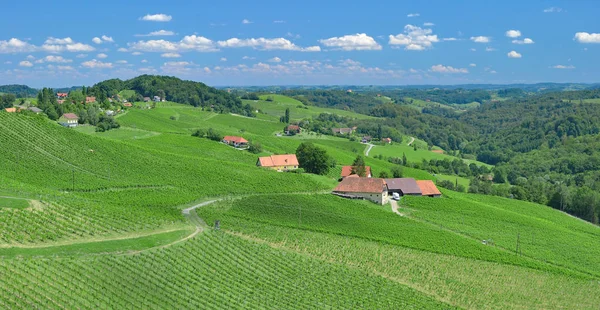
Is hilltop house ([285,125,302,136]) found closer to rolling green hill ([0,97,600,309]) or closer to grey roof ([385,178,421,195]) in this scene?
rolling green hill ([0,97,600,309])

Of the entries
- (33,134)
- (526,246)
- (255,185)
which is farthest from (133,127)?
(526,246)

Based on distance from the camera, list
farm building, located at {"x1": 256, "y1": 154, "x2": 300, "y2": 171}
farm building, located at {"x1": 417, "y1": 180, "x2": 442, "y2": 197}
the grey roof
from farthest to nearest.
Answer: farm building, located at {"x1": 256, "y1": 154, "x2": 300, "y2": 171}, farm building, located at {"x1": 417, "y1": 180, "x2": 442, "y2": 197}, the grey roof

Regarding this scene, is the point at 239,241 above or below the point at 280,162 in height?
below

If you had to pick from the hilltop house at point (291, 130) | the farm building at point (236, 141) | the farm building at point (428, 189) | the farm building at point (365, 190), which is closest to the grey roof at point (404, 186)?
the farm building at point (428, 189)

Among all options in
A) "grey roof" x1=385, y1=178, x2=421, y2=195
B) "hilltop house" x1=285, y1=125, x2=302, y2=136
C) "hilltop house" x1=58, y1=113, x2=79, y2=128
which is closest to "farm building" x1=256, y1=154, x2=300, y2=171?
"grey roof" x1=385, y1=178, x2=421, y2=195

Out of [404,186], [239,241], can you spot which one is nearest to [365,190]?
[404,186]

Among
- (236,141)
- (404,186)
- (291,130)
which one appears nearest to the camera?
(404,186)

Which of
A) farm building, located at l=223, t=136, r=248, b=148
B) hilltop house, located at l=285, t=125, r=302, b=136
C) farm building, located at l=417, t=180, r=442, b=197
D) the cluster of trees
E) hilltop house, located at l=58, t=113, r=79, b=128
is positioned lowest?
farm building, located at l=417, t=180, r=442, b=197

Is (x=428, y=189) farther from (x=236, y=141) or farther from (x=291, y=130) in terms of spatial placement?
(x=291, y=130)
